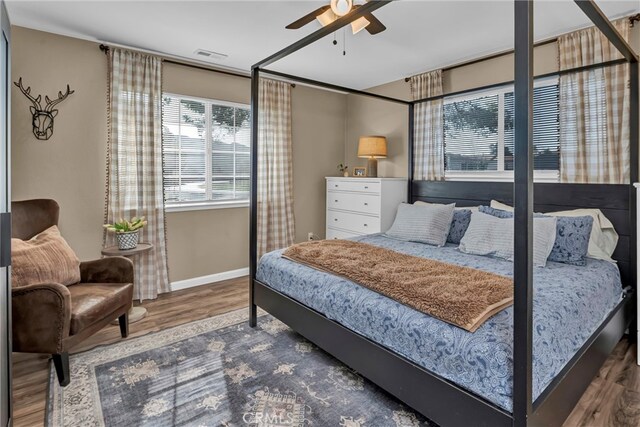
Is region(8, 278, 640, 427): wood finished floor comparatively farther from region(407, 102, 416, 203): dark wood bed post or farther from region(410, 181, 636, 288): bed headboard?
region(407, 102, 416, 203): dark wood bed post

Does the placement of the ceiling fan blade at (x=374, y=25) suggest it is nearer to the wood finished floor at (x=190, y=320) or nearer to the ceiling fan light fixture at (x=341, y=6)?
the ceiling fan light fixture at (x=341, y=6)

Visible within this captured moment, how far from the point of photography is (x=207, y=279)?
4227 millimetres

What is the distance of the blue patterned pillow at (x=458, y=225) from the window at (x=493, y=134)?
1.85ft

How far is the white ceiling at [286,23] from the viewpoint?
2672mm

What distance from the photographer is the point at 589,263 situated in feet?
8.45

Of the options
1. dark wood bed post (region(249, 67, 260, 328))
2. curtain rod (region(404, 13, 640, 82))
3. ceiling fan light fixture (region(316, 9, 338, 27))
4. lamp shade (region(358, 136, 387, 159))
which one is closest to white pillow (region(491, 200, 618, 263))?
curtain rod (region(404, 13, 640, 82))

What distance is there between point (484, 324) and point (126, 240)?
297 centimetres

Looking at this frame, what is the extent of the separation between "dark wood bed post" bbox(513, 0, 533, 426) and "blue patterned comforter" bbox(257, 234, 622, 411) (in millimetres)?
198

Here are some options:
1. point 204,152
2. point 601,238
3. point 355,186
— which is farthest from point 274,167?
point 601,238

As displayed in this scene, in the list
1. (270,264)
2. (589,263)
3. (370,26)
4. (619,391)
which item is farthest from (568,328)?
(370,26)

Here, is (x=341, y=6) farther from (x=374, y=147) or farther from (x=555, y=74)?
(x=374, y=147)

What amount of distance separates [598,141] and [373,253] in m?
2.06

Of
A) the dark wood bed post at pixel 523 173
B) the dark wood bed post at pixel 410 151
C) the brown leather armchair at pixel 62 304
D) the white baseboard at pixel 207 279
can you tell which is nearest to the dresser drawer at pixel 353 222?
the dark wood bed post at pixel 410 151

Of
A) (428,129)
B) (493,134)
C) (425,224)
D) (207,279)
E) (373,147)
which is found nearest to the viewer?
(425,224)
